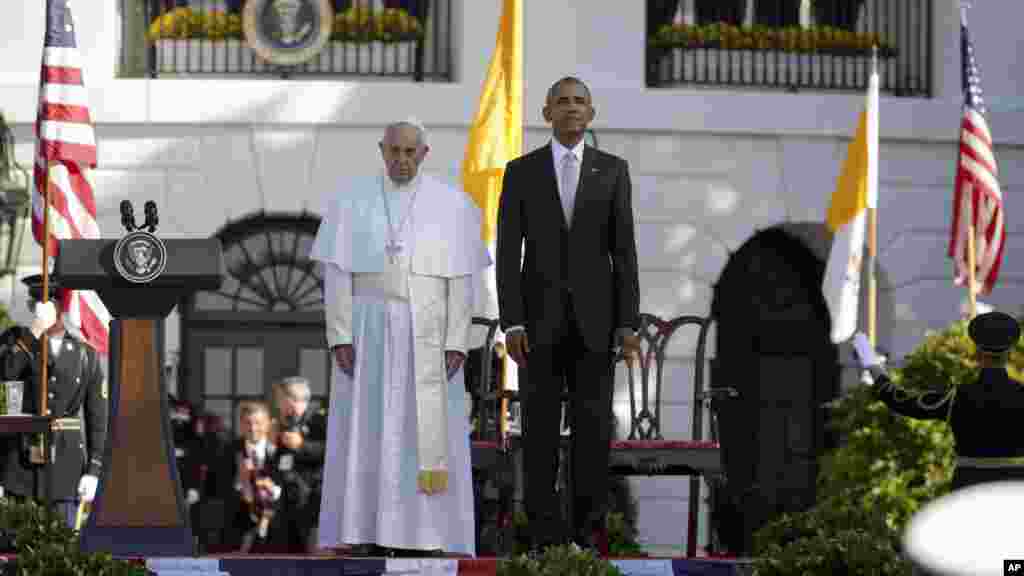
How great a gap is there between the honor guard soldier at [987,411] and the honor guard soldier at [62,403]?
5.20 meters

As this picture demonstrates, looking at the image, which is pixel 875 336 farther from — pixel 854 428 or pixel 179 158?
pixel 179 158

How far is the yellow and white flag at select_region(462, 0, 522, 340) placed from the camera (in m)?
10.0

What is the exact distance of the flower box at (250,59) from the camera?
50.2 feet

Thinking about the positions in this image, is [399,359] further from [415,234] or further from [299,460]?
[299,460]

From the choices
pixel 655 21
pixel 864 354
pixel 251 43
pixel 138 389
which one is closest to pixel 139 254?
pixel 138 389

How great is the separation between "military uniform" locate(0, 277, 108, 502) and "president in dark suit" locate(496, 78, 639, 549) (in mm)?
4008

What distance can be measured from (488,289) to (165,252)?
3.53 m

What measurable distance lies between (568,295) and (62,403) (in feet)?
14.2

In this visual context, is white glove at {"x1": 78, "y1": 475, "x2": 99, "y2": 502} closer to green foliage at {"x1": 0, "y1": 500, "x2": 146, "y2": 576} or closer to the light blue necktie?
green foliage at {"x1": 0, "y1": 500, "x2": 146, "y2": 576}

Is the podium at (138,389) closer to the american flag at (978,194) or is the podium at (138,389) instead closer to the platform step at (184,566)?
the platform step at (184,566)

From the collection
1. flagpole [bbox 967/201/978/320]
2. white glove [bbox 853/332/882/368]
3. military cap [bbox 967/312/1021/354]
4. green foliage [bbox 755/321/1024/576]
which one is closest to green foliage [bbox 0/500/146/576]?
white glove [bbox 853/332/882/368]

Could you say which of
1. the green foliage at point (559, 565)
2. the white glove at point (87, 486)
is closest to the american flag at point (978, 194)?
the white glove at point (87, 486)

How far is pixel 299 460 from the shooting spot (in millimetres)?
11070

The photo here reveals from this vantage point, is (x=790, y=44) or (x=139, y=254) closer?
(x=139, y=254)
